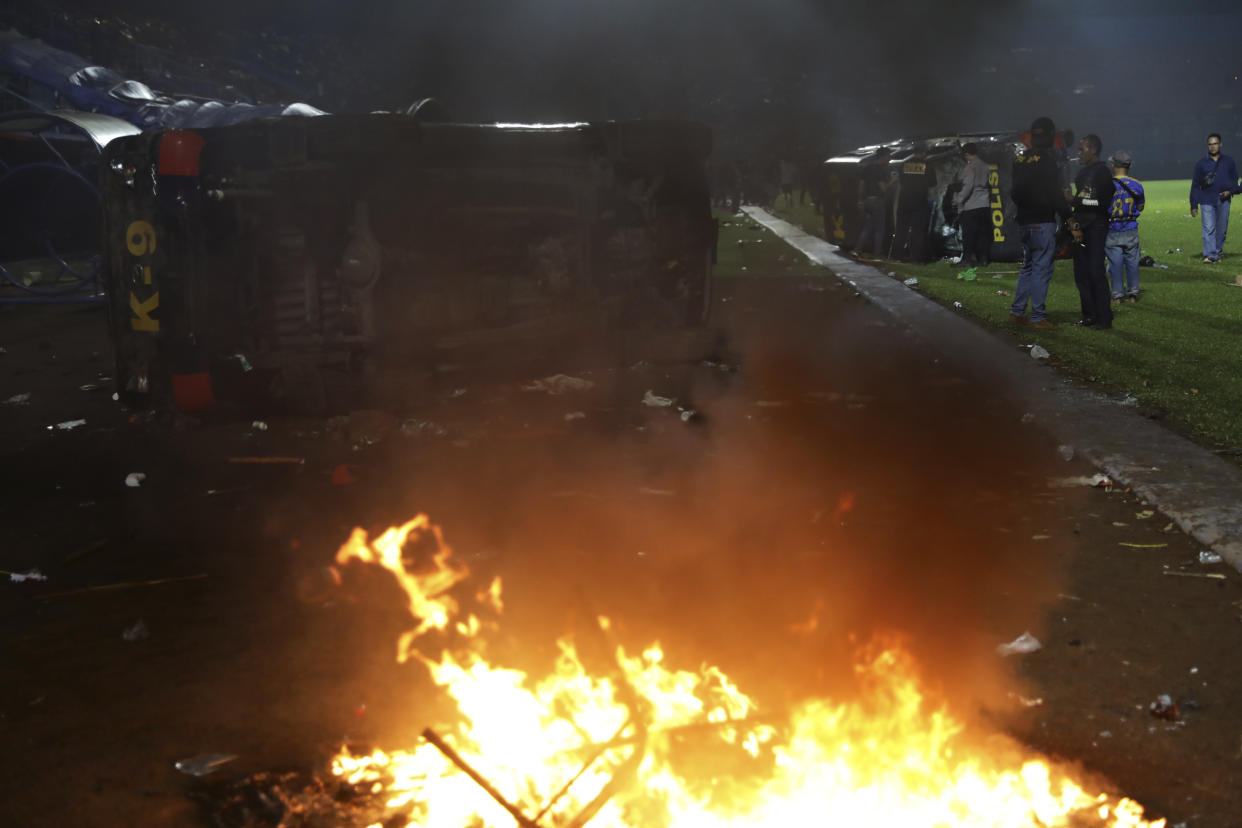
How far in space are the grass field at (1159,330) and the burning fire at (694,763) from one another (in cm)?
376

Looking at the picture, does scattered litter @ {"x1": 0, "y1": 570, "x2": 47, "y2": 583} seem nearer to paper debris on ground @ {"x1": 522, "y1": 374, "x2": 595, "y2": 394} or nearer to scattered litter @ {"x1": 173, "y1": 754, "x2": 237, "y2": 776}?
scattered litter @ {"x1": 173, "y1": 754, "x2": 237, "y2": 776}

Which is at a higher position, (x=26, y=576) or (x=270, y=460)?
(x=270, y=460)

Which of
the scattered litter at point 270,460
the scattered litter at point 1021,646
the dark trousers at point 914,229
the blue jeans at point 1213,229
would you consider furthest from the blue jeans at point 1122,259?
the scattered litter at point 1021,646

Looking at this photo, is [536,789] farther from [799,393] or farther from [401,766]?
[799,393]

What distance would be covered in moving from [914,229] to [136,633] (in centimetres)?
1563

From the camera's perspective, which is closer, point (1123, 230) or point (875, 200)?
point (1123, 230)

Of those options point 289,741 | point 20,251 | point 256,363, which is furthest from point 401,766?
point 20,251

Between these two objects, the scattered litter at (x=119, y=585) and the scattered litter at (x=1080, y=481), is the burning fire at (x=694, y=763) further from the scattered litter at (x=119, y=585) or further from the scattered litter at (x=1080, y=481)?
the scattered litter at (x=1080, y=481)

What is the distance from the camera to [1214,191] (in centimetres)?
1534

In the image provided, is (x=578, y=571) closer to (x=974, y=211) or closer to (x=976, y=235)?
(x=974, y=211)

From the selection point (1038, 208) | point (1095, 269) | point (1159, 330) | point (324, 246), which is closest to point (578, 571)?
point (324, 246)

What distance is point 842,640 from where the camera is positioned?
3.69 m


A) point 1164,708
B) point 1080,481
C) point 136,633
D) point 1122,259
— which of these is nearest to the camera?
point 1164,708

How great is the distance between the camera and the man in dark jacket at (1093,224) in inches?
400
